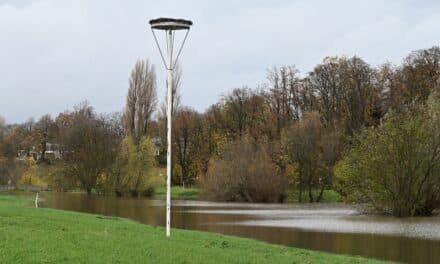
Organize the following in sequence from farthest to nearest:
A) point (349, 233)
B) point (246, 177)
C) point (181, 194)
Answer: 1. point (181, 194)
2. point (246, 177)
3. point (349, 233)

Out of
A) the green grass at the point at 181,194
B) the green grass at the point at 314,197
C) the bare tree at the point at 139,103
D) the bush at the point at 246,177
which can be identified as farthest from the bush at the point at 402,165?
the bare tree at the point at 139,103

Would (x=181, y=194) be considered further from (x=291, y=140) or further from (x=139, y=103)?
(x=291, y=140)

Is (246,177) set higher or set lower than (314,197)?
higher

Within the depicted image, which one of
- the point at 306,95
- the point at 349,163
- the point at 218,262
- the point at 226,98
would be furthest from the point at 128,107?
the point at 218,262

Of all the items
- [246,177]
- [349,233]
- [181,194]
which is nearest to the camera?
[349,233]

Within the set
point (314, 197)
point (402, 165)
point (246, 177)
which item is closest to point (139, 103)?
point (246, 177)

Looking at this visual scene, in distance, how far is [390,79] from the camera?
81.5m

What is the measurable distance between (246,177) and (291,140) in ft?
21.4

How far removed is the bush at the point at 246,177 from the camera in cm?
6450

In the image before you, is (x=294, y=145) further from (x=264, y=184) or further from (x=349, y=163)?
(x=349, y=163)

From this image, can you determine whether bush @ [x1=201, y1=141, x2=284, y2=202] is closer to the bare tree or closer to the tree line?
the tree line

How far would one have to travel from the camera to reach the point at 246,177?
64688 mm

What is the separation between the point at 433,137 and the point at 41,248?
33.4 m

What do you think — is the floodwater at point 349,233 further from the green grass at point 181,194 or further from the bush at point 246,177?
the green grass at point 181,194
